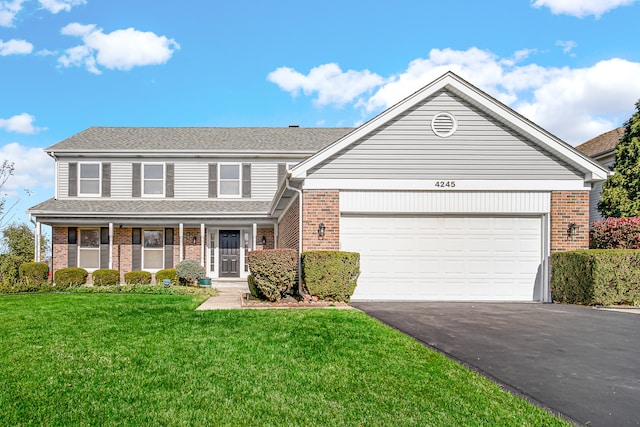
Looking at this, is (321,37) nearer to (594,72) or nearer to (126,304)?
(126,304)

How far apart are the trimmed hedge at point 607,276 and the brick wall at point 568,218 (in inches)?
34.1

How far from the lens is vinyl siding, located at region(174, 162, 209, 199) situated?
20.0 m

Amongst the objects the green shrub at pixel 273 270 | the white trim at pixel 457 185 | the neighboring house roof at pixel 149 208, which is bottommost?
the green shrub at pixel 273 270

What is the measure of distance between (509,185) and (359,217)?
391cm

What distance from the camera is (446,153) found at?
11633 millimetres

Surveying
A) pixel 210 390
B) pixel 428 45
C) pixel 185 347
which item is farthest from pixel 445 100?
pixel 210 390

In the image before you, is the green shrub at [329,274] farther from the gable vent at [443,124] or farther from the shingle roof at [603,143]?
the shingle roof at [603,143]

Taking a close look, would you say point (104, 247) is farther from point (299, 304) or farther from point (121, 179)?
point (299, 304)

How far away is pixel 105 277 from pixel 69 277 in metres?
1.31

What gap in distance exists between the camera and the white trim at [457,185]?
11.4 m

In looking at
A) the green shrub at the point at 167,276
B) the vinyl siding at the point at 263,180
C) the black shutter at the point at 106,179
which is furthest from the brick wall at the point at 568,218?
the black shutter at the point at 106,179

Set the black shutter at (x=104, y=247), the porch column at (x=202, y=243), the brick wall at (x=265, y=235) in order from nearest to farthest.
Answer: the porch column at (x=202, y=243) < the black shutter at (x=104, y=247) < the brick wall at (x=265, y=235)

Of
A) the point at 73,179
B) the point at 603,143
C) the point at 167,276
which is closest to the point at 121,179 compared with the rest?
the point at 73,179

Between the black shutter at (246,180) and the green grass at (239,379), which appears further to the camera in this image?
the black shutter at (246,180)
